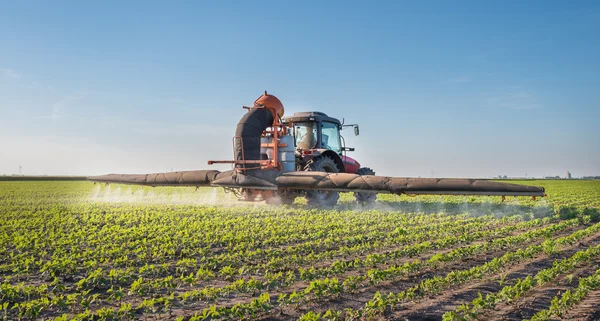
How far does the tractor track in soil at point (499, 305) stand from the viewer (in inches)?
197

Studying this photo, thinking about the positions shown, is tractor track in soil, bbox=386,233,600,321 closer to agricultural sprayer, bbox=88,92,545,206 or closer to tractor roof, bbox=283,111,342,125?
agricultural sprayer, bbox=88,92,545,206

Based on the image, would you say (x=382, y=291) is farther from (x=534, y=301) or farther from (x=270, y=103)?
(x=270, y=103)

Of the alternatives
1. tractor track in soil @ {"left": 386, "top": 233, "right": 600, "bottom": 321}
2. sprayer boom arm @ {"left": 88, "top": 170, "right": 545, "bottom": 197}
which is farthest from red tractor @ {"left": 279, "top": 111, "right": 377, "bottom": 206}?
tractor track in soil @ {"left": 386, "top": 233, "right": 600, "bottom": 321}

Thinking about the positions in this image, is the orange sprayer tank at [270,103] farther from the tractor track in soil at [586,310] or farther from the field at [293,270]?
the tractor track in soil at [586,310]

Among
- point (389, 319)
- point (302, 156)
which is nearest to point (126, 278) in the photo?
point (389, 319)

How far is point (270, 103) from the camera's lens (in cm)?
1487

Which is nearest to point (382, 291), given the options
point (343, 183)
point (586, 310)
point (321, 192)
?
point (586, 310)

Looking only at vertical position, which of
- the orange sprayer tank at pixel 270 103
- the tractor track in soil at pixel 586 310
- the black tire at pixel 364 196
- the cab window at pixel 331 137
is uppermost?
the orange sprayer tank at pixel 270 103

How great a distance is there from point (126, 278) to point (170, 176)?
9.98 m

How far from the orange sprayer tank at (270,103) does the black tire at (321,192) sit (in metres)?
1.94

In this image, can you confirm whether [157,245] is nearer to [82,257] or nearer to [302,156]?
[82,257]

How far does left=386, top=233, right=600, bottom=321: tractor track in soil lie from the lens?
5.01 metres

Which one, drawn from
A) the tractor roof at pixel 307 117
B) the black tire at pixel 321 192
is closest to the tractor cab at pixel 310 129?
the tractor roof at pixel 307 117

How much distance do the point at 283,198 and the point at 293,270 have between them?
350 inches
